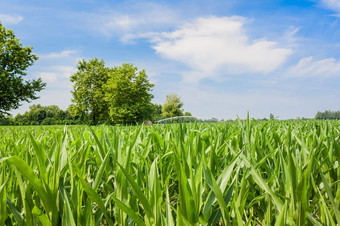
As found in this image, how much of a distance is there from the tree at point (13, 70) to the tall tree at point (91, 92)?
14.8 meters

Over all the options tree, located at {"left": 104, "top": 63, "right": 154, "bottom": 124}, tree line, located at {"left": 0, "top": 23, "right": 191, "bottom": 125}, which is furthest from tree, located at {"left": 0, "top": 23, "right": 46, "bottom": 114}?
tree, located at {"left": 104, "top": 63, "right": 154, "bottom": 124}

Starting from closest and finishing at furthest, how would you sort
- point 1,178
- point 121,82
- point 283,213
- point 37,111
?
point 283,213
point 1,178
point 121,82
point 37,111

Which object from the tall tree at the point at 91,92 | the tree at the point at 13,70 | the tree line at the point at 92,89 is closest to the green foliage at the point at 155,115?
the tree line at the point at 92,89

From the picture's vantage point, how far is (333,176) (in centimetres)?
117

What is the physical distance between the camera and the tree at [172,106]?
65938 mm

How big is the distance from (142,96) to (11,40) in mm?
19610

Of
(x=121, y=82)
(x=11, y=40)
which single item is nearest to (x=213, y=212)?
(x=11, y=40)

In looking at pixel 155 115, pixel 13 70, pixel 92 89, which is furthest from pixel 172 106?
pixel 13 70

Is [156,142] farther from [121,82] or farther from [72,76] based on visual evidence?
[72,76]

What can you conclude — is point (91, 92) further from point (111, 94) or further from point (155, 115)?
point (155, 115)

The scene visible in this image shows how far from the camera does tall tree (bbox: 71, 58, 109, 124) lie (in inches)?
1641

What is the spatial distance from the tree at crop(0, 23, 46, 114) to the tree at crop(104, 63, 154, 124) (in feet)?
41.8

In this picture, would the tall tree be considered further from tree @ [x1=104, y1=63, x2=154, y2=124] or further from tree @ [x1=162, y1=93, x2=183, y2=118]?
tree @ [x1=162, y1=93, x2=183, y2=118]

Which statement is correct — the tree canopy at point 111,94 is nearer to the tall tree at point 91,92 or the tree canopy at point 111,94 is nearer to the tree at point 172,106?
the tall tree at point 91,92
